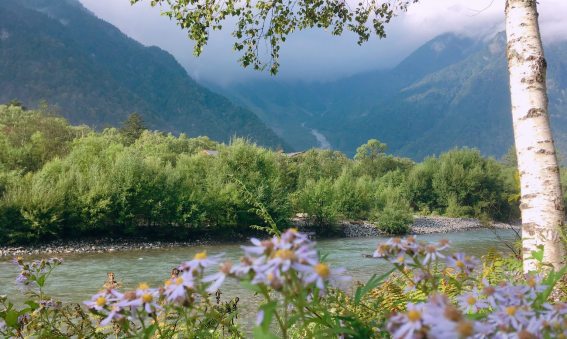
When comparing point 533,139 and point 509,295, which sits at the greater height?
point 533,139

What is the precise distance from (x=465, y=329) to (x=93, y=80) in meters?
171

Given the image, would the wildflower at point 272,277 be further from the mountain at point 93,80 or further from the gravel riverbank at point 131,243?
the mountain at point 93,80

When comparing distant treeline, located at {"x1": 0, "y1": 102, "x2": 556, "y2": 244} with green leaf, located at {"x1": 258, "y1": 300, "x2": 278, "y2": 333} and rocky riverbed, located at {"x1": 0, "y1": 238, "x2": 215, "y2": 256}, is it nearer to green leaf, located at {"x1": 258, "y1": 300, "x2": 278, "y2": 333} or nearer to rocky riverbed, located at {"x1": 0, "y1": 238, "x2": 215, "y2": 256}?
rocky riverbed, located at {"x1": 0, "y1": 238, "x2": 215, "y2": 256}

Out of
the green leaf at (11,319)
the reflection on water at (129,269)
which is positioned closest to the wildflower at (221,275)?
the green leaf at (11,319)

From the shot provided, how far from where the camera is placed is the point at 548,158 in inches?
108

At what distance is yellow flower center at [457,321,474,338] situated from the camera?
45cm

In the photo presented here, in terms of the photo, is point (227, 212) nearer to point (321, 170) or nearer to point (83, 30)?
point (321, 170)

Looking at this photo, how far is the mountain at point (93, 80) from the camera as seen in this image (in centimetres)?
12838

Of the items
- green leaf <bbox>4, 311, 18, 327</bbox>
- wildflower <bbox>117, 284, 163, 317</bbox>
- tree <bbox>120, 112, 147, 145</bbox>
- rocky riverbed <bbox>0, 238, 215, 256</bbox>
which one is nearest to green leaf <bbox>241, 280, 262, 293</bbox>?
wildflower <bbox>117, 284, 163, 317</bbox>

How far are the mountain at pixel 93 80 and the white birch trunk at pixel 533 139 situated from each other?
101m

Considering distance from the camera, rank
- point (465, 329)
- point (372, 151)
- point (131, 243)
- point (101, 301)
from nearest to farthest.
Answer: point (465, 329), point (101, 301), point (131, 243), point (372, 151)

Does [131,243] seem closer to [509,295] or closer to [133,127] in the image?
[509,295]

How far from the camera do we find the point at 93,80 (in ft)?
483

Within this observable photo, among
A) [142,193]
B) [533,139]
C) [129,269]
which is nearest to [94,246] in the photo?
[142,193]
